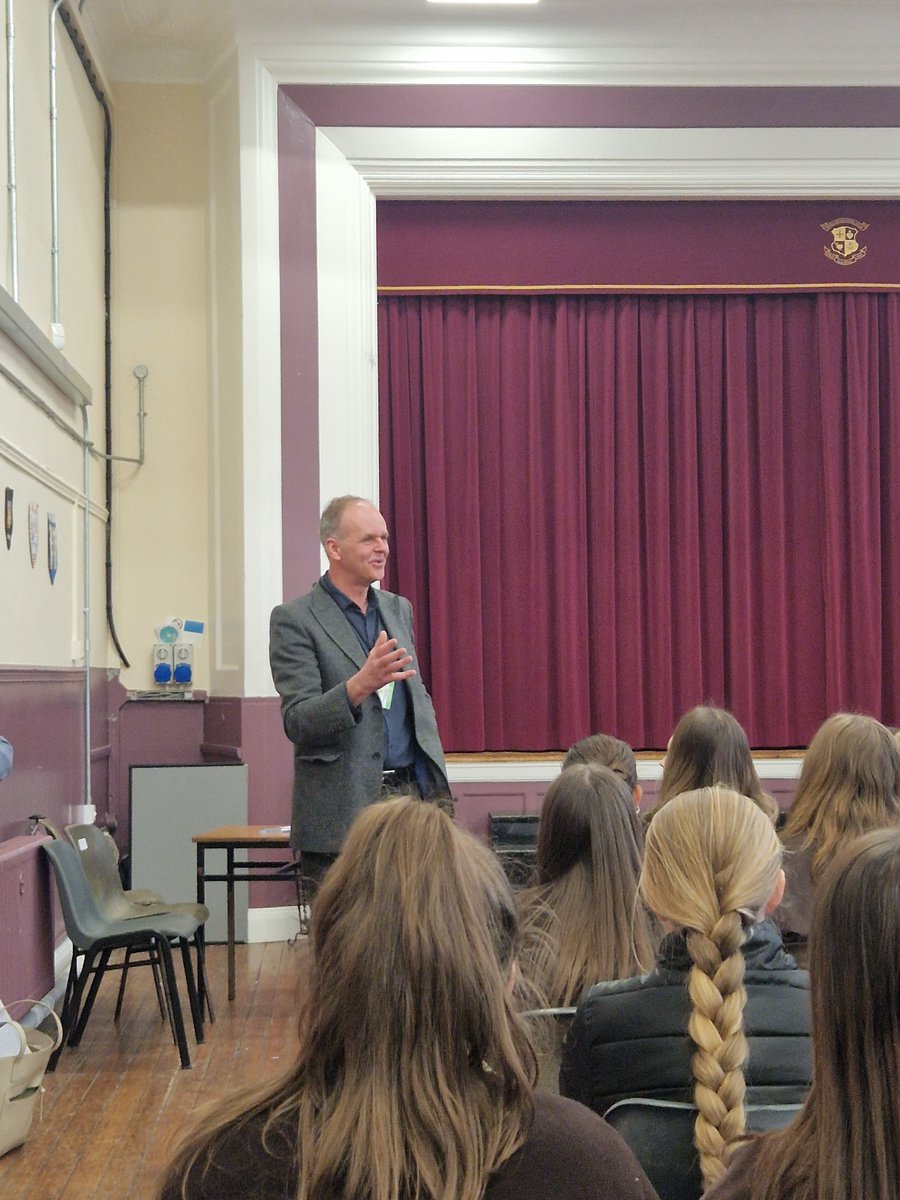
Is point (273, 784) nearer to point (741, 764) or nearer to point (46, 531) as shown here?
point (46, 531)

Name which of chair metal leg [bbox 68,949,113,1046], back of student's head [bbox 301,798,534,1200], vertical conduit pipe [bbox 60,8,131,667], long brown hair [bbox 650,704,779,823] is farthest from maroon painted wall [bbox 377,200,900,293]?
back of student's head [bbox 301,798,534,1200]

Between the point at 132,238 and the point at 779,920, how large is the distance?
515cm

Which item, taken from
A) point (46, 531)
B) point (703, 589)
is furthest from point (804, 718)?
point (46, 531)

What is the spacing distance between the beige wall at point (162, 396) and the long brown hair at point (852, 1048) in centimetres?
581

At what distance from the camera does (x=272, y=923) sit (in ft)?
19.8

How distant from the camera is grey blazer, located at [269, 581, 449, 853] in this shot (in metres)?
3.23

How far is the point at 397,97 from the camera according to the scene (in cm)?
641

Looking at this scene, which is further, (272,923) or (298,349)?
(298,349)

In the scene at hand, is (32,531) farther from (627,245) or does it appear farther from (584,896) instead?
(627,245)

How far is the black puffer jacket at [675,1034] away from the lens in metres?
1.60

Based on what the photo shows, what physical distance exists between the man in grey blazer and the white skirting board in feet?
9.25

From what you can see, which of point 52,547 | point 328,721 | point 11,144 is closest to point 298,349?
point 52,547

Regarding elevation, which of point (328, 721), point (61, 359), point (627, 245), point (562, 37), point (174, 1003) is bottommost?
point (174, 1003)

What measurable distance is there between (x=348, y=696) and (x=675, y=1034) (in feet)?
5.41
